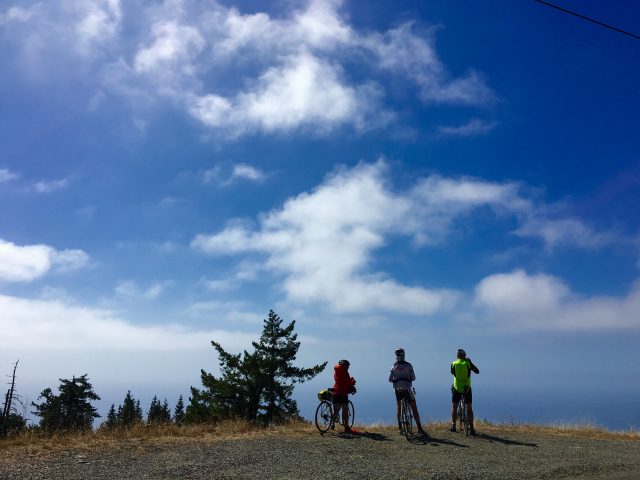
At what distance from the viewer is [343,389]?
43.1 ft

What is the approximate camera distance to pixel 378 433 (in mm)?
12805

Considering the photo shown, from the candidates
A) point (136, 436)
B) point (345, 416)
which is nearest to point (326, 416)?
point (345, 416)

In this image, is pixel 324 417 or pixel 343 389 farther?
pixel 343 389

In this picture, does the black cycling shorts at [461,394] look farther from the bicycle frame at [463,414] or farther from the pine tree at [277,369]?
the pine tree at [277,369]

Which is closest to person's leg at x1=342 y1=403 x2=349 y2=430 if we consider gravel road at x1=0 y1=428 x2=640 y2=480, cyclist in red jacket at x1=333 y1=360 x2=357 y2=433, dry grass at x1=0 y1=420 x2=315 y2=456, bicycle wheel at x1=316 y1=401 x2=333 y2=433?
cyclist in red jacket at x1=333 y1=360 x2=357 y2=433

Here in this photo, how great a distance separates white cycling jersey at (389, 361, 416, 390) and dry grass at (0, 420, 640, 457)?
1602mm

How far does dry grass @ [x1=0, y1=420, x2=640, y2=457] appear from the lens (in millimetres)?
9781

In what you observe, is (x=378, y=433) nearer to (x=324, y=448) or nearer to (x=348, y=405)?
(x=348, y=405)

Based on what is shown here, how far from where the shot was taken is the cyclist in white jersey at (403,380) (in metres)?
12.6

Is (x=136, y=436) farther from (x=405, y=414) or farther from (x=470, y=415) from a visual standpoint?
(x=470, y=415)

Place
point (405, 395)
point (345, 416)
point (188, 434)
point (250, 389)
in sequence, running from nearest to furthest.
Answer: point (188, 434), point (405, 395), point (345, 416), point (250, 389)

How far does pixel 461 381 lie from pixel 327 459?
222 inches

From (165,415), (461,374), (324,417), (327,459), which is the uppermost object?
(461,374)

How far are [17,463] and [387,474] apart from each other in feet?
22.7
